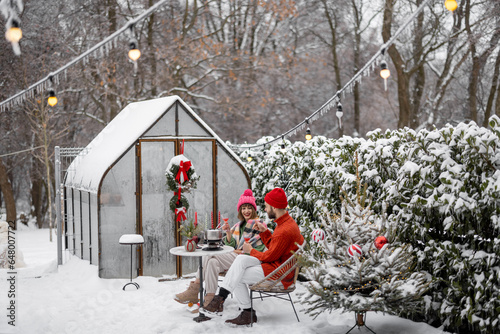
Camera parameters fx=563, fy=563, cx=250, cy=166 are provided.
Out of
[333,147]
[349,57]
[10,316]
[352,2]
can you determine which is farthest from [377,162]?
[349,57]

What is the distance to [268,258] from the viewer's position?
5.82 m

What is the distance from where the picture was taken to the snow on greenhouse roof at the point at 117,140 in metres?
8.43

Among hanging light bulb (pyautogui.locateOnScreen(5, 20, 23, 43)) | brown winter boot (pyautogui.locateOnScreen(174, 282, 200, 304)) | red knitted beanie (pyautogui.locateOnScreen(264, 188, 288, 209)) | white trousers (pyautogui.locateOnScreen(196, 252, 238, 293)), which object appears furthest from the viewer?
brown winter boot (pyautogui.locateOnScreen(174, 282, 200, 304))

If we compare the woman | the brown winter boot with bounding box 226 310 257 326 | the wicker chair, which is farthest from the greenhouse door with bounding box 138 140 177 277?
the wicker chair

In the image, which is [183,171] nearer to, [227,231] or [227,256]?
[227,231]

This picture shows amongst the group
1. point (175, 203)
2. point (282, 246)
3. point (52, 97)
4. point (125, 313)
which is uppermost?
point (52, 97)

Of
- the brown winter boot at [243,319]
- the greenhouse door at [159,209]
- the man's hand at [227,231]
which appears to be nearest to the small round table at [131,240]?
the greenhouse door at [159,209]

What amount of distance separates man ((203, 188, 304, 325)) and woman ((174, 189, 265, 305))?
40 cm

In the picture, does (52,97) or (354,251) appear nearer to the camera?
(354,251)

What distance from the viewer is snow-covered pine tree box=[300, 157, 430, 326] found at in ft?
16.5

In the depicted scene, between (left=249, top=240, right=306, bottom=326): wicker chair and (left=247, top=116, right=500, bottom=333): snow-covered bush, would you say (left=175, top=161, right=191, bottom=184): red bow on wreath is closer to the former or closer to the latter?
(left=247, top=116, right=500, bottom=333): snow-covered bush

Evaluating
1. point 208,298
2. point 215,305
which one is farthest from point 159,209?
point 215,305

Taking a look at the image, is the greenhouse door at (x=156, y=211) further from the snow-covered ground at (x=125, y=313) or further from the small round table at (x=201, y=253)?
the small round table at (x=201, y=253)

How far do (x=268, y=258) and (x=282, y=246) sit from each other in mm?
201
